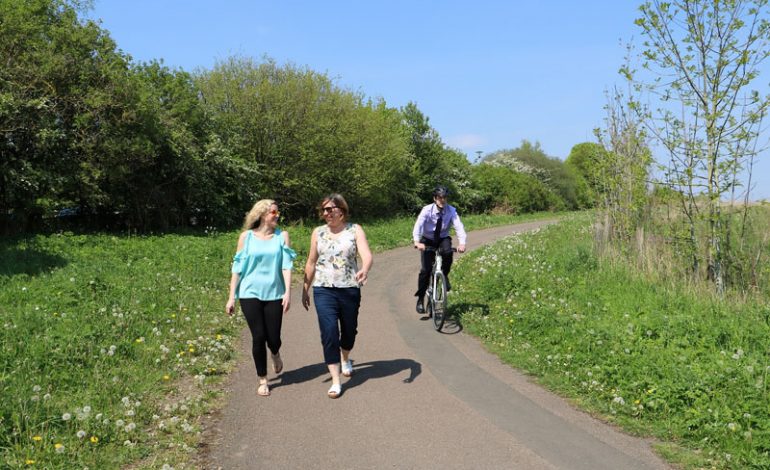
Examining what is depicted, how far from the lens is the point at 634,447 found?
478 cm

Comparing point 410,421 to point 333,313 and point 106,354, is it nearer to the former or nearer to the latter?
point 333,313

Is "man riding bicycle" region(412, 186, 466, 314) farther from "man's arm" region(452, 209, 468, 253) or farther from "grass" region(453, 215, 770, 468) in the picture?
"grass" region(453, 215, 770, 468)

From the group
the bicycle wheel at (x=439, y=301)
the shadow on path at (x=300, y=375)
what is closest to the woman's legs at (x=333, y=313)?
the shadow on path at (x=300, y=375)

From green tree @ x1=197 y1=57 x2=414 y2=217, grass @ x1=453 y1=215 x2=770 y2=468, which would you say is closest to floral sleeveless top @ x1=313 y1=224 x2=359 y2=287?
grass @ x1=453 y1=215 x2=770 y2=468

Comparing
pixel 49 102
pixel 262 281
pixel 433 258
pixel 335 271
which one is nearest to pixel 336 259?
pixel 335 271

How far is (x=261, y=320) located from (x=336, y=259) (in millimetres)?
991

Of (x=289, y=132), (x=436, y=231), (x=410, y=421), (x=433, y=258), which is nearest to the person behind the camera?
(x=410, y=421)

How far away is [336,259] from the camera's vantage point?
6.02 meters

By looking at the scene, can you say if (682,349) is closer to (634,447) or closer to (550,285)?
(634,447)

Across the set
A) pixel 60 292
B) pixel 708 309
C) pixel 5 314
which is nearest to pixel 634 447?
pixel 708 309

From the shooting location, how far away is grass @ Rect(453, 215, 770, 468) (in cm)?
486

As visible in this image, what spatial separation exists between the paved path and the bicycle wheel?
950 mm

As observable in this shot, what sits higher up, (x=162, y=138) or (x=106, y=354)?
(x=162, y=138)

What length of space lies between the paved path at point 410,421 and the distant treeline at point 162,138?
24.0 ft
